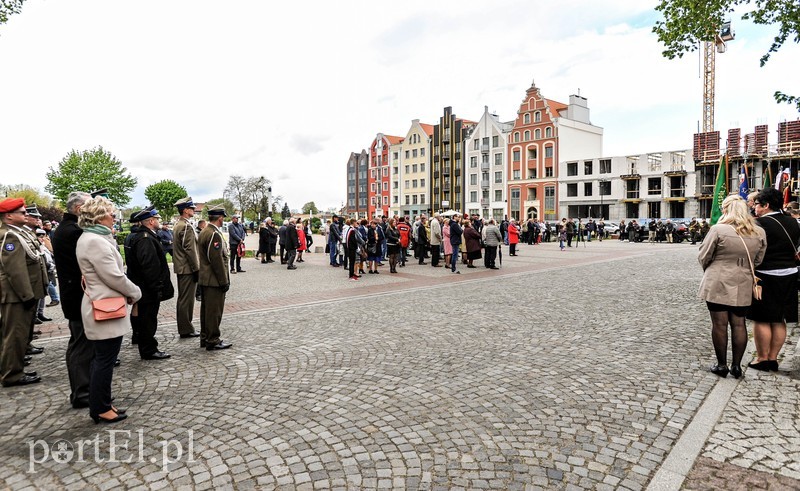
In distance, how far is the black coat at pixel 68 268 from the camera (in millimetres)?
4492

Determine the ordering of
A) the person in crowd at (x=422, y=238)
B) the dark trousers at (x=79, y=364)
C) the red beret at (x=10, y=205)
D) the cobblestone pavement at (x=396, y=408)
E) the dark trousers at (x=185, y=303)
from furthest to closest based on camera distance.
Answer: the person in crowd at (x=422, y=238) → the dark trousers at (x=185, y=303) → the red beret at (x=10, y=205) → the dark trousers at (x=79, y=364) → the cobblestone pavement at (x=396, y=408)

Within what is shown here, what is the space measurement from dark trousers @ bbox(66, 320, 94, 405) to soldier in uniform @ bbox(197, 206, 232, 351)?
1.89 m

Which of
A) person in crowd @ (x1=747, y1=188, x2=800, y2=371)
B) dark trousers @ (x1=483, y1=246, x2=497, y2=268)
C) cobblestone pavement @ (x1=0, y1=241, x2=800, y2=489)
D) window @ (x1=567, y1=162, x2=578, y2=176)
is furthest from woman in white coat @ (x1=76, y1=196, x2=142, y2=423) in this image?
window @ (x1=567, y1=162, x2=578, y2=176)

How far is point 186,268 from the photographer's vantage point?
24.1 feet

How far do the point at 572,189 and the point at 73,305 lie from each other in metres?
67.9

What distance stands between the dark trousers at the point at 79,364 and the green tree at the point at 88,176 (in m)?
68.2

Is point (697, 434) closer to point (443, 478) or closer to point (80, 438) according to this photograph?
point (443, 478)

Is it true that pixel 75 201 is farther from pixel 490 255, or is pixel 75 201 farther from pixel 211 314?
pixel 490 255

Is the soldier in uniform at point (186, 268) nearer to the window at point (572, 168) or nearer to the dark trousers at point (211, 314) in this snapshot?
the dark trousers at point (211, 314)

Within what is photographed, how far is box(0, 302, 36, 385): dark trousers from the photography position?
5.10m

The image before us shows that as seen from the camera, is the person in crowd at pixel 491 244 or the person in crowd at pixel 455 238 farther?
the person in crowd at pixel 491 244

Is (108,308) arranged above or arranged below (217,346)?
above

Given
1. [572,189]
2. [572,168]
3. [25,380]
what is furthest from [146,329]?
[572,168]

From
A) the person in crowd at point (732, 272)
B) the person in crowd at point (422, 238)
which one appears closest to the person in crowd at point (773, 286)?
the person in crowd at point (732, 272)
